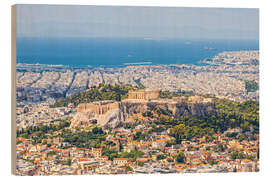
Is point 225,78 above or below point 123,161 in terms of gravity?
above

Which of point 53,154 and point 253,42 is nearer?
point 53,154

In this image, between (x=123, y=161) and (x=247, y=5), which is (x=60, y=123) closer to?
(x=123, y=161)

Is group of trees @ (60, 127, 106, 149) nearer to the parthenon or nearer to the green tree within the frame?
the parthenon

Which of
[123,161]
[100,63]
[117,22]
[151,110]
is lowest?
[123,161]

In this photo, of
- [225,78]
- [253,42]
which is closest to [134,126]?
[225,78]

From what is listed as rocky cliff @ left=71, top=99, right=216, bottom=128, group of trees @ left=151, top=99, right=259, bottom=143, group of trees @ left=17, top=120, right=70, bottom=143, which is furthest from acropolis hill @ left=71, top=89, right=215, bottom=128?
group of trees @ left=17, top=120, right=70, bottom=143

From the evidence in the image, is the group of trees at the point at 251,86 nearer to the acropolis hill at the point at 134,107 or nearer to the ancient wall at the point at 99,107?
the acropolis hill at the point at 134,107

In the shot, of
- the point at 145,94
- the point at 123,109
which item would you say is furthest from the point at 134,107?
the point at 145,94
